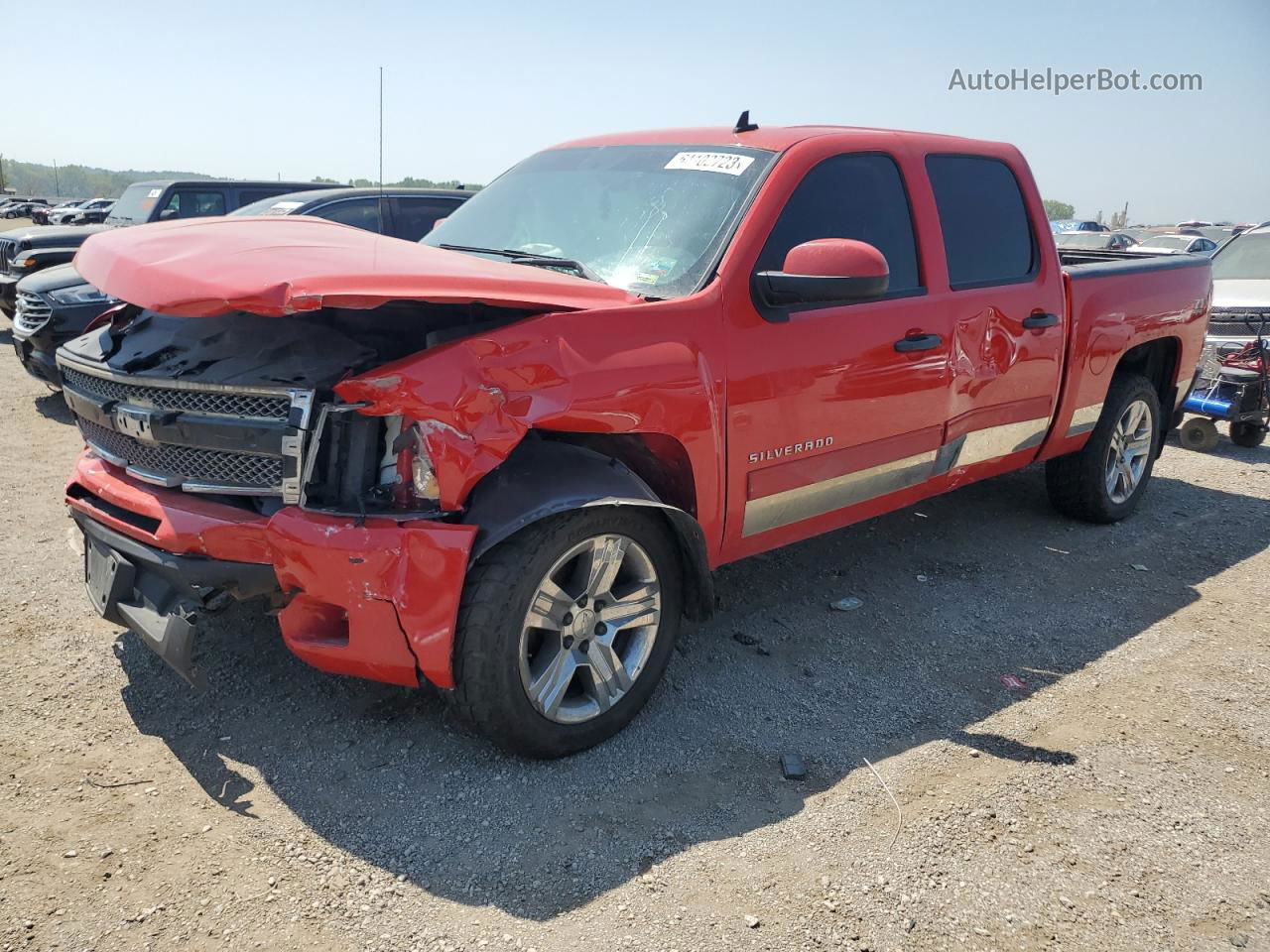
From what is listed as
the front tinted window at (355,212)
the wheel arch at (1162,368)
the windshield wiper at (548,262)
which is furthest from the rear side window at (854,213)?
the front tinted window at (355,212)

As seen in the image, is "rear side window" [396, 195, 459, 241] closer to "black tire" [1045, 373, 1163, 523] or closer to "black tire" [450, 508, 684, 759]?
"black tire" [1045, 373, 1163, 523]

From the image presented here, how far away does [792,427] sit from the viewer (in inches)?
138

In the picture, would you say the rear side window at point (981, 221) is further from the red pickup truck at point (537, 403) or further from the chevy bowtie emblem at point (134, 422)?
the chevy bowtie emblem at point (134, 422)

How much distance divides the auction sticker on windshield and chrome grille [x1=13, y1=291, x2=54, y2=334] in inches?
223

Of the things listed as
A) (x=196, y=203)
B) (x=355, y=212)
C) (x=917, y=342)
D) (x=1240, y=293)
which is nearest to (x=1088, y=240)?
(x=1240, y=293)

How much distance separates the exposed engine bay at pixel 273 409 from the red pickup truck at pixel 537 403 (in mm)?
10

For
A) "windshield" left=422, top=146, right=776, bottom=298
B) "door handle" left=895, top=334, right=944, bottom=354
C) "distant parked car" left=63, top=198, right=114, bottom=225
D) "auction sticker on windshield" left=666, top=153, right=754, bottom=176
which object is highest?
"distant parked car" left=63, top=198, right=114, bottom=225

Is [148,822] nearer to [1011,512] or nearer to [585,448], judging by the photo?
[585,448]

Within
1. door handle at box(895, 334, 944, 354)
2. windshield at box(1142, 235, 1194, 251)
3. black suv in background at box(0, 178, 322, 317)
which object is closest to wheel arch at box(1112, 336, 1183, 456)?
door handle at box(895, 334, 944, 354)

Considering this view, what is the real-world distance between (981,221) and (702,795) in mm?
2980

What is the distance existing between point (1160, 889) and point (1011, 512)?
3.49 meters

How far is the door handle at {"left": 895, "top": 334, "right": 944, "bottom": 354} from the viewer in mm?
3830

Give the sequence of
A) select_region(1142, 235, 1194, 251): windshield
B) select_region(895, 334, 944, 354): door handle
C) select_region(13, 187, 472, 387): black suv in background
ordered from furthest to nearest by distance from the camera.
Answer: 1. select_region(1142, 235, 1194, 251): windshield
2. select_region(13, 187, 472, 387): black suv in background
3. select_region(895, 334, 944, 354): door handle

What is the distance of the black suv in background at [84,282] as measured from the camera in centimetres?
705
